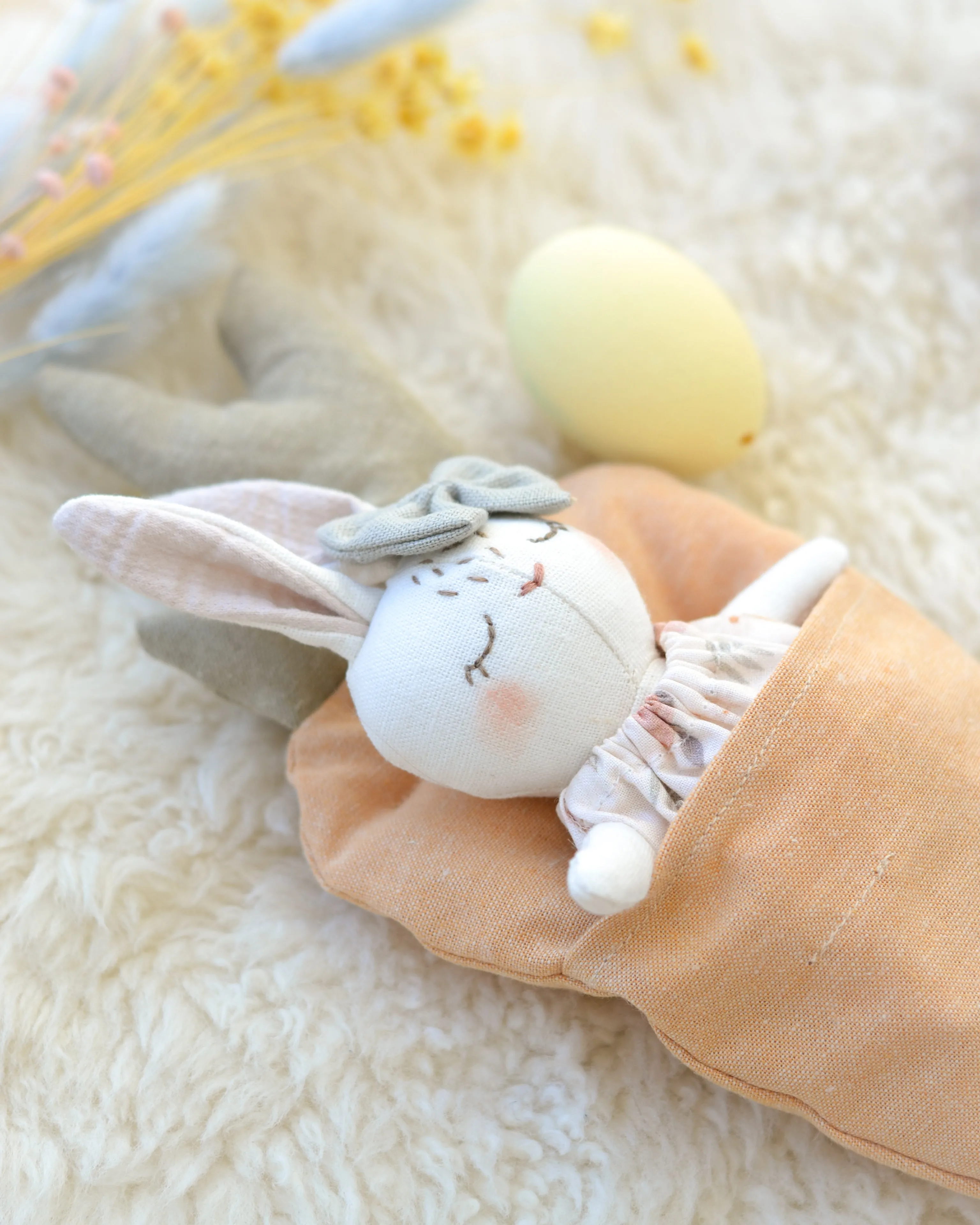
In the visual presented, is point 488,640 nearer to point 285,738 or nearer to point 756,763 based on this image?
point 756,763

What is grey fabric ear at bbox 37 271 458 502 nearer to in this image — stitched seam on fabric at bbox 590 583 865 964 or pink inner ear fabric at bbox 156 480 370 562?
pink inner ear fabric at bbox 156 480 370 562

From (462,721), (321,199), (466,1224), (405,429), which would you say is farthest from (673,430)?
(466,1224)

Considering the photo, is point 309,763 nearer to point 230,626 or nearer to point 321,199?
point 230,626

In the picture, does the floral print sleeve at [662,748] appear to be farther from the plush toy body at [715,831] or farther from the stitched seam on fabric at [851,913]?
the stitched seam on fabric at [851,913]

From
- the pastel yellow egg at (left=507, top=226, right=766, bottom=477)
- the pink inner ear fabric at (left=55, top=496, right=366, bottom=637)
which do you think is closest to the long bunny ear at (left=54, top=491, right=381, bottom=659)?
the pink inner ear fabric at (left=55, top=496, right=366, bottom=637)

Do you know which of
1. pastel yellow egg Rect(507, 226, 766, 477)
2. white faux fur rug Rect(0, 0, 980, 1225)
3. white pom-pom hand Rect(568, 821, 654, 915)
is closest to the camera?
white pom-pom hand Rect(568, 821, 654, 915)

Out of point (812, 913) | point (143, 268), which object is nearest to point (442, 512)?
point (812, 913)
